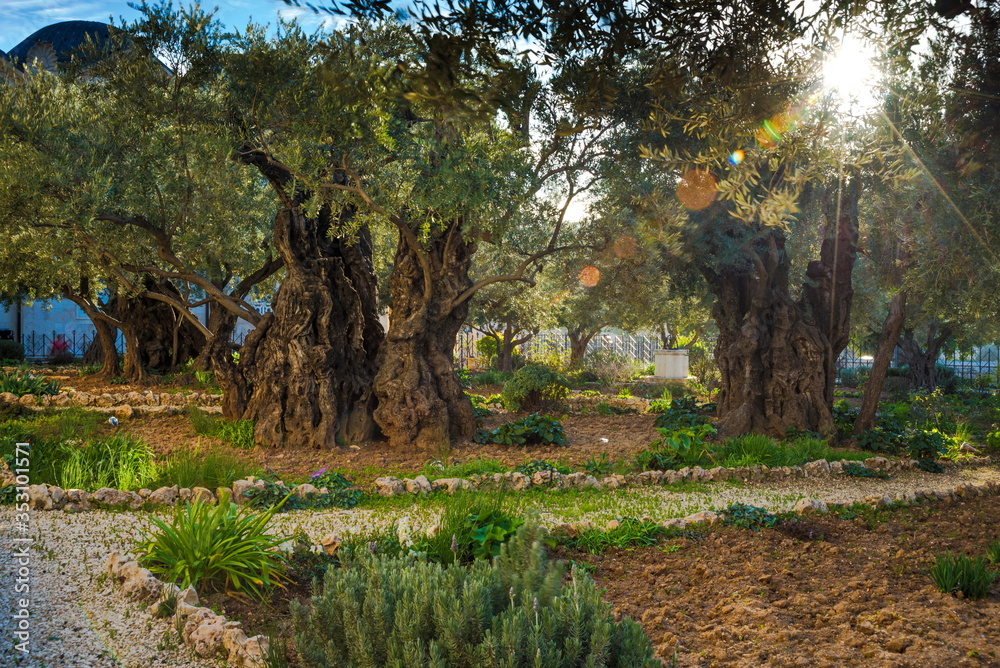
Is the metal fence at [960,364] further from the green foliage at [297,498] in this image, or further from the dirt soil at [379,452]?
the green foliage at [297,498]

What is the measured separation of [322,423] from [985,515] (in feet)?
23.7

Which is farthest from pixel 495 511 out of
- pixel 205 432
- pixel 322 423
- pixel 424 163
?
pixel 205 432

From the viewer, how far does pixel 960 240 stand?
7.00 m

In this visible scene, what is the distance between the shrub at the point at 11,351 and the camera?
22155 mm

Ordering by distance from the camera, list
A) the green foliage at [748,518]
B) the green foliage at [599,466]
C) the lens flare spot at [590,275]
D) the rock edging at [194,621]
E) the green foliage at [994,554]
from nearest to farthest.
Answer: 1. the rock edging at [194,621]
2. the green foliage at [994,554]
3. the green foliage at [748,518]
4. the green foliage at [599,466]
5. the lens flare spot at [590,275]

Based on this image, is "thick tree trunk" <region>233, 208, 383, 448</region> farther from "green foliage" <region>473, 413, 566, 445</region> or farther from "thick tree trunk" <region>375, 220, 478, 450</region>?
"green foliage" <region>473, 413, 566, 445</region>

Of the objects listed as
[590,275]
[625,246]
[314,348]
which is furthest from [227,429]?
[625,246]

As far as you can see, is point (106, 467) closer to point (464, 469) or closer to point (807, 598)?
point (464, 469)

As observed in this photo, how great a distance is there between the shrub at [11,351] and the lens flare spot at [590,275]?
1943cm

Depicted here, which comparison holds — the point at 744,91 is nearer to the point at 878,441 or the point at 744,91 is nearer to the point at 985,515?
the point at 985,515

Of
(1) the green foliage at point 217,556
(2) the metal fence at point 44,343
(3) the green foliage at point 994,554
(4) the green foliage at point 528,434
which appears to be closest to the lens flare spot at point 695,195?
(4) the green foliage at point 528,434

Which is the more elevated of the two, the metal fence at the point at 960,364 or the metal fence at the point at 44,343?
the metal fence at the point at 44,343

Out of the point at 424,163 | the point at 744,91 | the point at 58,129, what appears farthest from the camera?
the point at 58,129

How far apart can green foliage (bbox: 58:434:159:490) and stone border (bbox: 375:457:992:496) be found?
225 cm
